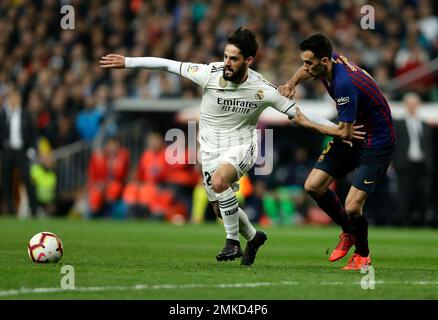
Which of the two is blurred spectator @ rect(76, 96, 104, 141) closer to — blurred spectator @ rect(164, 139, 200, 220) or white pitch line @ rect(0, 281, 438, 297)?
blurred spectator @ rect(164, 139, 200, 220)

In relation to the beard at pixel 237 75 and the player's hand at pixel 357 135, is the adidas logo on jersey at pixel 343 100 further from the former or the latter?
the beard at pixel 237 75

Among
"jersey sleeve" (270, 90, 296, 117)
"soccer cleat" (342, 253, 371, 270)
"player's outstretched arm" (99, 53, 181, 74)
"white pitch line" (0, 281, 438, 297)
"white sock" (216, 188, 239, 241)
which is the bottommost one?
"soccer cleat" (342, 253, 371, 270)

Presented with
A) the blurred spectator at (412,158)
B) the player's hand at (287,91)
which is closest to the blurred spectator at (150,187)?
the blurred spectator at (412,158)

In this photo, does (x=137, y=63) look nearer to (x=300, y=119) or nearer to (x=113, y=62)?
(x=113, y=62)

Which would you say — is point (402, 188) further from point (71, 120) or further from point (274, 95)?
point (274, 95)

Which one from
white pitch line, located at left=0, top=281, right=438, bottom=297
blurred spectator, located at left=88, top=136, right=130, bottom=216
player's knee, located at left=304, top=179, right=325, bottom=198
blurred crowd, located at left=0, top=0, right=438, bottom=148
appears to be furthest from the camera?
blurred crowd, located at left=0, top=0, right=438, bottom=148

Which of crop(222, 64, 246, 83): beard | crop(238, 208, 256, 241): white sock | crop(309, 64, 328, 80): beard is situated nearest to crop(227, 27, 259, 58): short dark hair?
crop(222, 64, 246, 83): beard

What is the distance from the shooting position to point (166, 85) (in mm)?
23438

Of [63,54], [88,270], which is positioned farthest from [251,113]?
[63,54]

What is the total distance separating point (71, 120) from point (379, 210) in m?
7.24

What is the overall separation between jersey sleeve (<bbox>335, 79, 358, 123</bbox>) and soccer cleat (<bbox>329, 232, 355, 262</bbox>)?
1.56m

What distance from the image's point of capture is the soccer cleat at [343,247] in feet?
36.4

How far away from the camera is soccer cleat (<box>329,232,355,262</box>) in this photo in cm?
1109

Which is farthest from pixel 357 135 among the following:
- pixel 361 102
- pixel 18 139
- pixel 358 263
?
pixel 18 139
